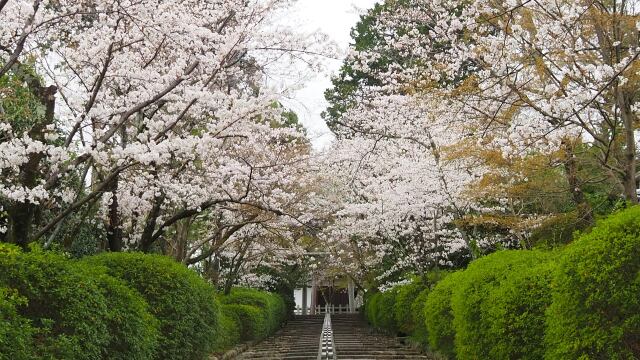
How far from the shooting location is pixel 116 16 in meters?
8.25

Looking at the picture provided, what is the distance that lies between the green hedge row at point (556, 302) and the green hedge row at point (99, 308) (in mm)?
3921

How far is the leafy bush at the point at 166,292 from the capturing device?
852cm

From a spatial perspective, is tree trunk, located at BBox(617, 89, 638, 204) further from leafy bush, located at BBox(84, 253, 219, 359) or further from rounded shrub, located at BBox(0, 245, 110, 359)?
rounded shrub, located at BBox(0, 245, 110, 359)

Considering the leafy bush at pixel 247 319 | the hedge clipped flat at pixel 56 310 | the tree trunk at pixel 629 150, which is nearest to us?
the hedge clipped flat at pixel 56 310

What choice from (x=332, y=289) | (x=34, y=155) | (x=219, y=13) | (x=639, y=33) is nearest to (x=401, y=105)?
(x=219, y=13)

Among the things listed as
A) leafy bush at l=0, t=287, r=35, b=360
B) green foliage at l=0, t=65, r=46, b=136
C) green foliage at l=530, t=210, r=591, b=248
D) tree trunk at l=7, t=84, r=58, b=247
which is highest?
green foliage at l=0, t=65, r=46, b=136

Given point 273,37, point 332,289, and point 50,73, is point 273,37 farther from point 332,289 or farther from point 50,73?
point 332,289

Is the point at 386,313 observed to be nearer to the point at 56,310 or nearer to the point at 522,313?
the point at 522,313

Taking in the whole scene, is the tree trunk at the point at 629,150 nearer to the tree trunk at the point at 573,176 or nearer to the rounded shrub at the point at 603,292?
the tree trunk at the point at 573,176

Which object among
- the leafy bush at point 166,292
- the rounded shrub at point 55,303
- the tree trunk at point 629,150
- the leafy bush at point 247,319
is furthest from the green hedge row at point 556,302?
the leafy bush at point 247,319

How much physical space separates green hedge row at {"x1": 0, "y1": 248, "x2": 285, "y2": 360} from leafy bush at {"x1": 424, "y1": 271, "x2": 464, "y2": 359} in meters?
4.10

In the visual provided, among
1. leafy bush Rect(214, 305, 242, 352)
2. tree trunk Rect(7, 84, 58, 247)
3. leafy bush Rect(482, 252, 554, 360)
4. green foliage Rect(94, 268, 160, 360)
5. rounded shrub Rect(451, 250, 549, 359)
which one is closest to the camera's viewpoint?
green foliage Rect(94, 268, 160, 360)

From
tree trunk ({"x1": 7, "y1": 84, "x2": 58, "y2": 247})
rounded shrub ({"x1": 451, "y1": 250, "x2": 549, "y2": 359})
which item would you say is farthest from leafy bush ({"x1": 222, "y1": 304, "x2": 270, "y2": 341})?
tree trunk ({"x1": 7, "y1": 84, "x2": 58, "y2": 247})

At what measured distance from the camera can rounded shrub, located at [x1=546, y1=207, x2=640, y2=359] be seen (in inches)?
193
